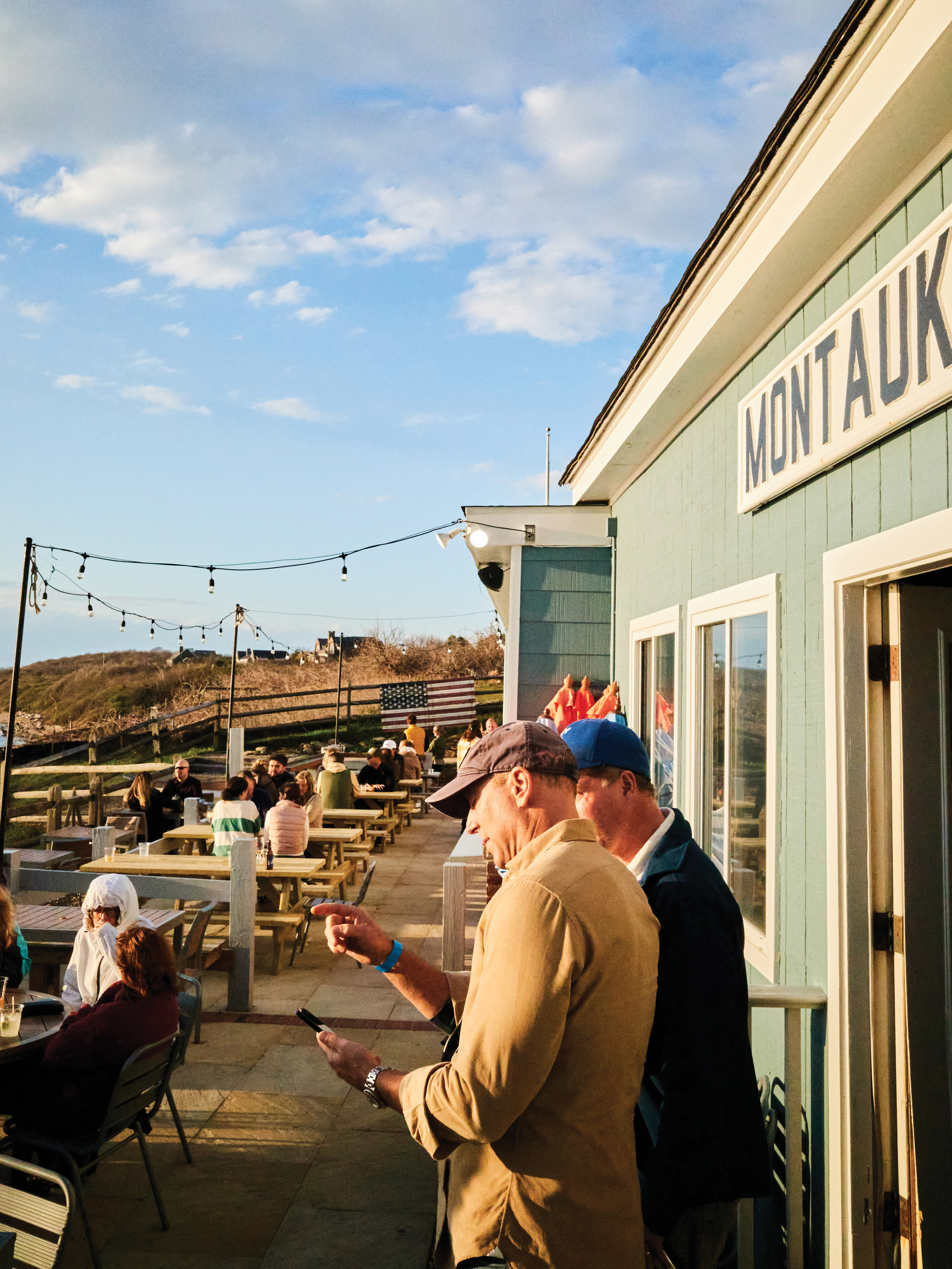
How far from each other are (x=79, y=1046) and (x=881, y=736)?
9.85 ft

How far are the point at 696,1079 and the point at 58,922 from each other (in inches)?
185

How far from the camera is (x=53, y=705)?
36.9 metres

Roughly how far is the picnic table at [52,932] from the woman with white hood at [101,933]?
786mm

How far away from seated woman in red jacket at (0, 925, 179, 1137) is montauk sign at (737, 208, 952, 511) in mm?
3043

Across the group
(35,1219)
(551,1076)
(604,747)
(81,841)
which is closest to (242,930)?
(35,1219)

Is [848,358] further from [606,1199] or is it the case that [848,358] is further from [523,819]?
[606,1199]

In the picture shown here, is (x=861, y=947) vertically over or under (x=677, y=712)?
under

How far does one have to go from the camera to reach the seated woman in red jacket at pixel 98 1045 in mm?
3133

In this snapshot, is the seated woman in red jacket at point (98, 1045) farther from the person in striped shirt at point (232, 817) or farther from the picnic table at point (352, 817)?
the picnic table at point (352, 817)

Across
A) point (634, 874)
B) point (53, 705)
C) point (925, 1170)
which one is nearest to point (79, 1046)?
point (634, 874)

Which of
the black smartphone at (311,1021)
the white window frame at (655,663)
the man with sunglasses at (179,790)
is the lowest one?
the man with sunglasses at (179,790)

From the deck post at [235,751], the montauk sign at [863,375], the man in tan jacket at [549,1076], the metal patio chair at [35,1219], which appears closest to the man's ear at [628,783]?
the man in tan jacket at [549,1076]

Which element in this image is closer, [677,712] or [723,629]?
[723,629]

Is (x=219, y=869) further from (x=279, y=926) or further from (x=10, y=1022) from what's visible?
(x=10, y=1022)
